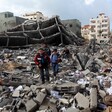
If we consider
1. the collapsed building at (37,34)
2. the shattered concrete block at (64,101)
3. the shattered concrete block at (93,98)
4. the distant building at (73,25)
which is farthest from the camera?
the distant building at (73,25)

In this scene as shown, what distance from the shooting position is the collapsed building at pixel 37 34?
104 feet

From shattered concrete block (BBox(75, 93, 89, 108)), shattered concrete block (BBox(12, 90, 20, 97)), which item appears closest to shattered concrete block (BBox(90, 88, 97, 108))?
shattered concrete block (BBox(75, 93, 89, 108))

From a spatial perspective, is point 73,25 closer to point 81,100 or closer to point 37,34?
point 37,34

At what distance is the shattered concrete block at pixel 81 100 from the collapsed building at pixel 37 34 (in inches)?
900

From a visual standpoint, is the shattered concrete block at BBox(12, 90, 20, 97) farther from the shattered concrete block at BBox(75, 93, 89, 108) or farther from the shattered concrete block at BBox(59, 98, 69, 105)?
the shattered concrete block at BBox(75, 93, 89, 108)

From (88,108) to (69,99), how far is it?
3.45 feet

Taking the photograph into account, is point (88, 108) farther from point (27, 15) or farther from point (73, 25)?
point (27, 15)

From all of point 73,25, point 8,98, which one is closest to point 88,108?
point 8,98

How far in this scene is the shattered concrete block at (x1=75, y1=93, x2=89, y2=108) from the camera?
27.2 ft

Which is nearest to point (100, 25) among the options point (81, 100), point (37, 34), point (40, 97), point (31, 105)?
point (37, 34)

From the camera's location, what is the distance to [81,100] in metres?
8.52

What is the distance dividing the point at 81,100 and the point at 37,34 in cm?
2520

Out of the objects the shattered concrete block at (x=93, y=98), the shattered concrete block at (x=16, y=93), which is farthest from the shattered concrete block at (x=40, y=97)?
the shattered concrete block at (x=93, y=98)

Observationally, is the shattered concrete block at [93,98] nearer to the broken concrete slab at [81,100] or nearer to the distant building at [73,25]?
the broken concrete slab at [81,100]
